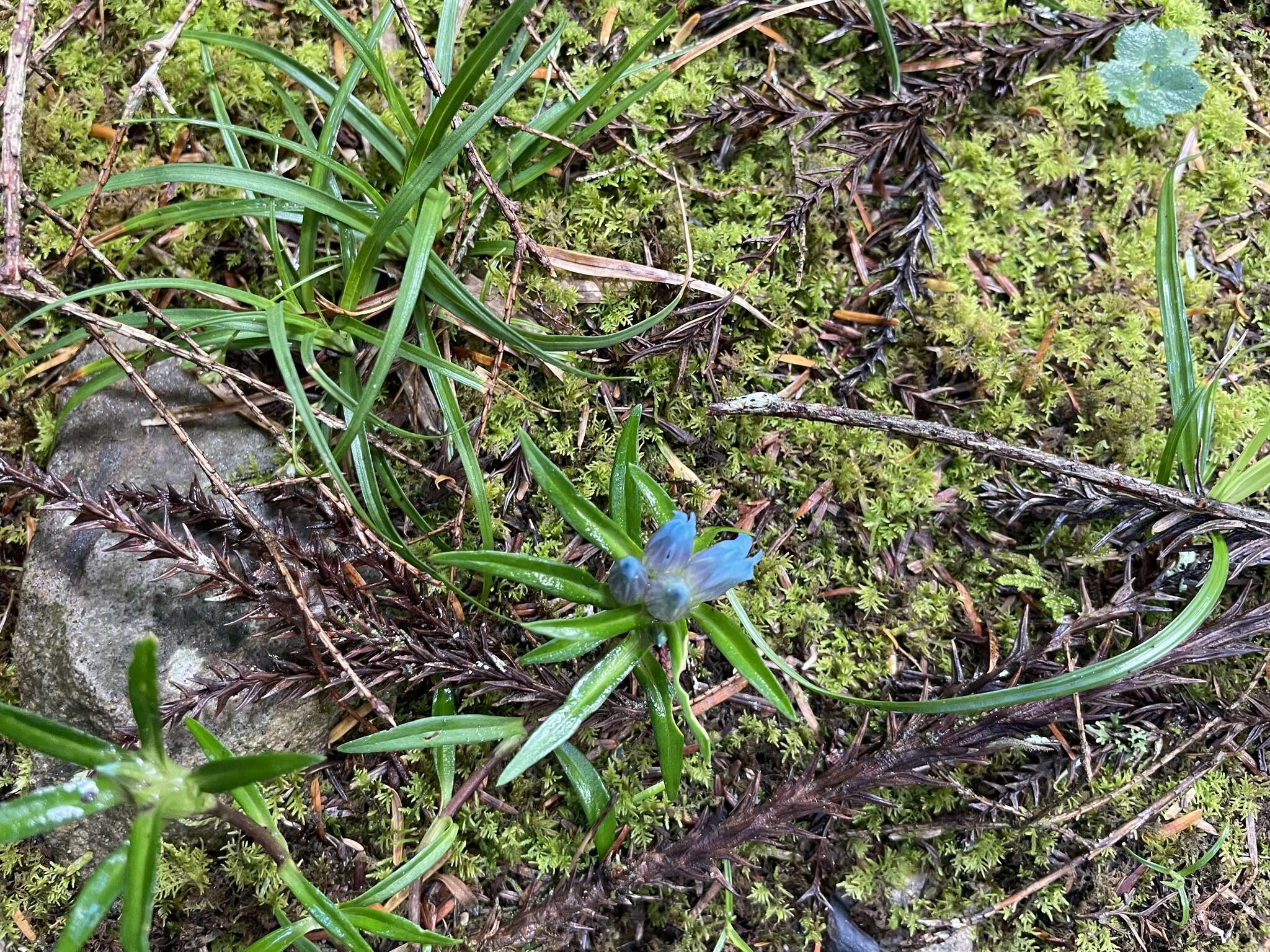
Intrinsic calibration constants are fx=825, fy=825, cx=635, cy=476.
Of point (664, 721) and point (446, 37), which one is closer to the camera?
point (664, 721)

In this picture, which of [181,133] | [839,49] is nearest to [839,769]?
[839,49]

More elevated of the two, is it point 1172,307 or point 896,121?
point 896,121

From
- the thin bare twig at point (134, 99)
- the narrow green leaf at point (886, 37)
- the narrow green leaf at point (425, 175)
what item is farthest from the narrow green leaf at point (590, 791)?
the narrow green leaf at point (886, 37)

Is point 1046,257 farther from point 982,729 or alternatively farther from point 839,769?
point 839,769

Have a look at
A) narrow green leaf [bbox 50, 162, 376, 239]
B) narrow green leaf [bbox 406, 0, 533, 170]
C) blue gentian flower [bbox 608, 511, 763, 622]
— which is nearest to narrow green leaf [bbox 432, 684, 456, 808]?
blue gentian flower [bbox 608, 511, 763, 622]

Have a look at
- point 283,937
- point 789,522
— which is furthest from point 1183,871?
point 283,937

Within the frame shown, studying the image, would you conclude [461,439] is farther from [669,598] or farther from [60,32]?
[60,32]

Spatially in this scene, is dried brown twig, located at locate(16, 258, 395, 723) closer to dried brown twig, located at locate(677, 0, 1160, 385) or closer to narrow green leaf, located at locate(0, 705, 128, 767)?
narrow green leaf, located at locate(0, 705, 128, 767)
